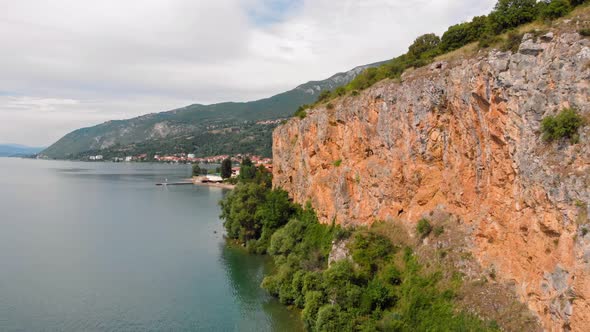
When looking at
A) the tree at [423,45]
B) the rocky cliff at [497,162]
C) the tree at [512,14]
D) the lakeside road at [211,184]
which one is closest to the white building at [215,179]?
the lakeside road at [211,184]

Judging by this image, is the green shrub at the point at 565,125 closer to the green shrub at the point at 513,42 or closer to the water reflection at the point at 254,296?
the green shrub at the point at 513,42

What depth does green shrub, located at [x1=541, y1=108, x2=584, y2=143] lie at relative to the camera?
16.5m

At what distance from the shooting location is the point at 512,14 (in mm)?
23766

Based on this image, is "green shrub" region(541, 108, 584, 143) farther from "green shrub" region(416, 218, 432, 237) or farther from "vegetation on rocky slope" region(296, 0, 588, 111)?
"green shrub" region(416, 218, 432, 237)

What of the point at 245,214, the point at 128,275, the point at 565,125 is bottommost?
A: the point at 128,275

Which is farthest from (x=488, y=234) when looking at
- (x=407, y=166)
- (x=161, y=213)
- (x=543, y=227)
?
(x=161, y=213)

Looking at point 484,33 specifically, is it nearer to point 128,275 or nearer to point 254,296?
point 254,296

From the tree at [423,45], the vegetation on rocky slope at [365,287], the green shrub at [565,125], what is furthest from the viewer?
the tree at [423,45]

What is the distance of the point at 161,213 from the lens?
219 ft

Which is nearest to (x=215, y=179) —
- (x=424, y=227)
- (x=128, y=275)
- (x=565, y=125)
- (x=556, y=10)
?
(x=128, y=275)

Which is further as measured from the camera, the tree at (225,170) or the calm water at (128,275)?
the tree at (225,170)

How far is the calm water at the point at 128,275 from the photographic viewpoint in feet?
90.0

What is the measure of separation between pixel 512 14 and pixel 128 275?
33084 millimetres

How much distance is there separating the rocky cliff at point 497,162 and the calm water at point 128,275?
36.2ft
